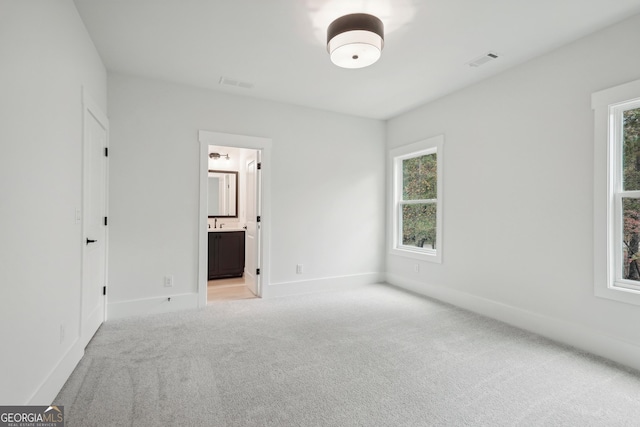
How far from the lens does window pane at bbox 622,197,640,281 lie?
256 cm

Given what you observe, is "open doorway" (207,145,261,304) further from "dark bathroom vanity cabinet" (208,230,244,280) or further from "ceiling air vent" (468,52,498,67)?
"ceiling air vent" (468,52,498,67)

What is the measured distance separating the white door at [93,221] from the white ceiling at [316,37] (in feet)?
2.58

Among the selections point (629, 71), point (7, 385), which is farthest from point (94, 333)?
point (629, 71)

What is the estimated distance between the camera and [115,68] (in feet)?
11.3

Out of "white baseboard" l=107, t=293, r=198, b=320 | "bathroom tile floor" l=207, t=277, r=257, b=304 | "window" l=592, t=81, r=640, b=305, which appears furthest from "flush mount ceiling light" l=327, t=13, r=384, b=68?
"bathroom tile floor" l=207, t=277, r=257, b=304

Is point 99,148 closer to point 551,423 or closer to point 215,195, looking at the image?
point 215,195

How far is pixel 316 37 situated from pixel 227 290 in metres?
3.63

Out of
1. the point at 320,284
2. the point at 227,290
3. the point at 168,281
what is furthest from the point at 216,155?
the point at 320,284

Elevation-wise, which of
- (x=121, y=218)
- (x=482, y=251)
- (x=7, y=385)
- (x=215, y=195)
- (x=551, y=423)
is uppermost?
(x=215, y=195)

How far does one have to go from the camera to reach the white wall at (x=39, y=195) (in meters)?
1.52

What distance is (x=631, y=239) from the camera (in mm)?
2588

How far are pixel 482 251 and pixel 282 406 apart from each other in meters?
2.86

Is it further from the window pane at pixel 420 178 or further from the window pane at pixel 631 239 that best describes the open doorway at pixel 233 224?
the window pane at pixel 631 239

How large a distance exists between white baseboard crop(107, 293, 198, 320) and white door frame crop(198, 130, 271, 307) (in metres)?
0.14
